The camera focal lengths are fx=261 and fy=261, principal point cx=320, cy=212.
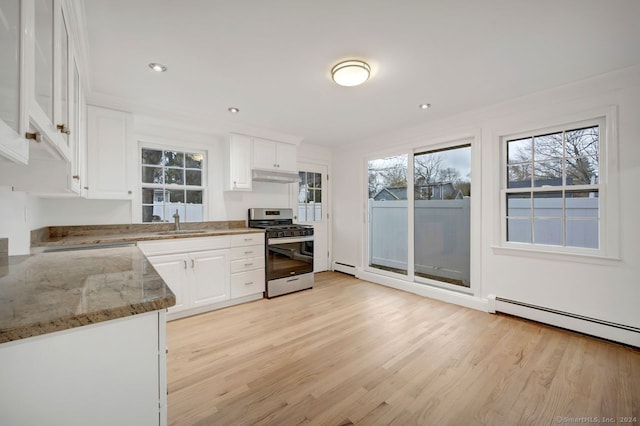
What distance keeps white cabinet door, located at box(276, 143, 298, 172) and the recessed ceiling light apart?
75.3 inches

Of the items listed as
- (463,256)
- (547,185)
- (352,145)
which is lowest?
(463,256)

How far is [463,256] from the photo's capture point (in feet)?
11.2

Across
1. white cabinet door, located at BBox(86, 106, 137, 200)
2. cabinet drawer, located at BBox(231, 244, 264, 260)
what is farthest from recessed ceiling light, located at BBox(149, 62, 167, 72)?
cabinet drawer, located at BBox(231, 244, 264, 260)

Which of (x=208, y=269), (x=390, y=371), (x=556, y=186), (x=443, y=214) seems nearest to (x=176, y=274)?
(x=208, y=269)

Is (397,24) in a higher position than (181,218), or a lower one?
higher

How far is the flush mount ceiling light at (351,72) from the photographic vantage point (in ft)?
6.90

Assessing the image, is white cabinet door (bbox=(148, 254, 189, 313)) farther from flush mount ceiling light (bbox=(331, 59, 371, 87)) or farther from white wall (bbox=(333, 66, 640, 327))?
white wall (bbox=(333, 66, 640, 327))

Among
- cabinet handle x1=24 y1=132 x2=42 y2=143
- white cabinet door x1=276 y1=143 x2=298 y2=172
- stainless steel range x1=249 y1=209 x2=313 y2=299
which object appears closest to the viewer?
cabinet handle x1=24 y1=132 x2=42 y2=143

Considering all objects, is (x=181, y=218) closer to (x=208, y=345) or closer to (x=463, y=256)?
(x=208, y=345)

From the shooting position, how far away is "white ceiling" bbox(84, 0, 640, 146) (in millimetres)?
1584

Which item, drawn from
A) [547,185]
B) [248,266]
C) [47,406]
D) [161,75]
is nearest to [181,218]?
[248,266]

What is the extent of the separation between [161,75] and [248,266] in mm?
2269

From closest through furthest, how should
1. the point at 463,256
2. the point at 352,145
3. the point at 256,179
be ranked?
the point at 463,256 < the point at 256,179 < the point at 352,145

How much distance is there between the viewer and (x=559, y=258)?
2625 mm
